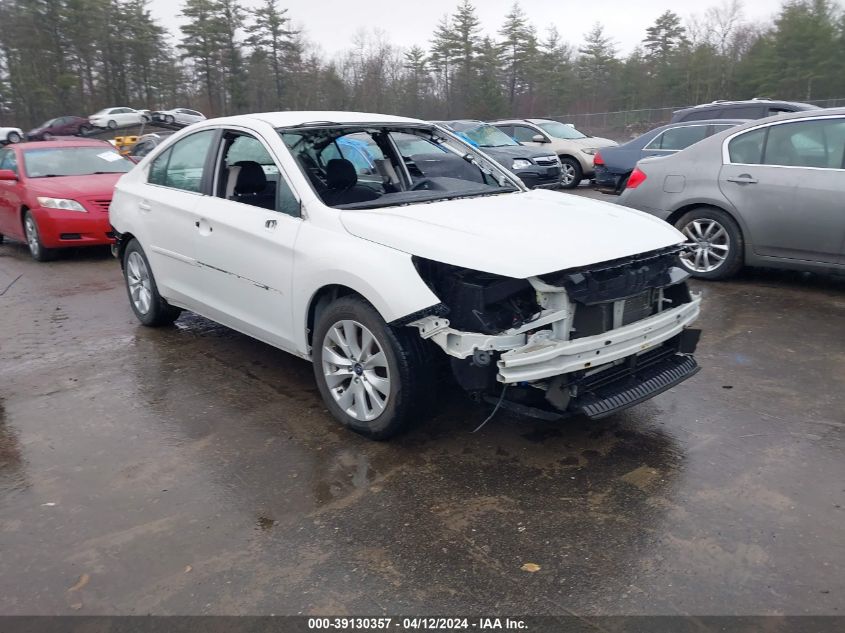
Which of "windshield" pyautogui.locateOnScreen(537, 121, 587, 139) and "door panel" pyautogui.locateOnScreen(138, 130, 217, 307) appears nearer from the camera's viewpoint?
"door panel" pyautogui.locateOnScreen(138, 130, 217, 307)

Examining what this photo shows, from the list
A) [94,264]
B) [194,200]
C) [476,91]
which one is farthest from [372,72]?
[194,200]

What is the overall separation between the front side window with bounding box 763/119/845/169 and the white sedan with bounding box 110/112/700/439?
117 inches

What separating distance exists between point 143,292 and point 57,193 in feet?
13.9

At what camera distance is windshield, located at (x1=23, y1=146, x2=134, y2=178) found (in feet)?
32.2

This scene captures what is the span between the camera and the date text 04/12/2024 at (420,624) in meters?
2.47

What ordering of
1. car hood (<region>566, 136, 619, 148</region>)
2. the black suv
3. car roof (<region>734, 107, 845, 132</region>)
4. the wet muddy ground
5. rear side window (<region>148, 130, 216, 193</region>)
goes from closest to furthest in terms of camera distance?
the wet muddy ground, rear side window (<region>148, 130, 216, 193</region>), car roof (<region>734, 107, 845, 132</region>), the black suv, car hood (<region>566, 136, 619, 148</region>)

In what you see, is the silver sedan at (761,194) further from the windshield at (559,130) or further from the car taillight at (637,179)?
the windshield at (559,130)

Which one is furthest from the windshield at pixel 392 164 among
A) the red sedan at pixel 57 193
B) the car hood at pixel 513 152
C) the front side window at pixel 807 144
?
the car hood at pixel 513 152

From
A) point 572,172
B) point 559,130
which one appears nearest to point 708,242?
point 572,172

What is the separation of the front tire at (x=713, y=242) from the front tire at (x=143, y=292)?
16.4ft

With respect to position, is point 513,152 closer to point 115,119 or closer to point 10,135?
point 10,135

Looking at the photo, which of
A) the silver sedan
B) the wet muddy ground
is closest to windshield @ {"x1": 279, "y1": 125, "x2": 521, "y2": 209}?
the wet muddy ground

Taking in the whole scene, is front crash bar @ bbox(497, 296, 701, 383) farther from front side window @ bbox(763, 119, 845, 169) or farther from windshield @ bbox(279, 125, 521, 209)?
front side window @ bbox(763, 119, 845, 169)

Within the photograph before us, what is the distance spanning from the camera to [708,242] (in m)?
6.93
